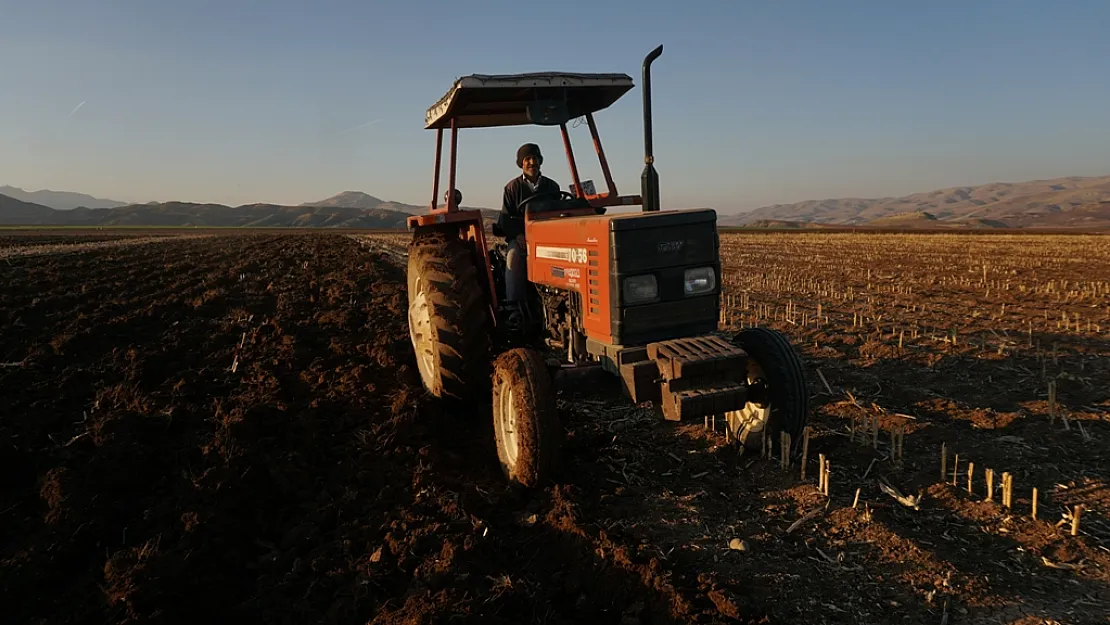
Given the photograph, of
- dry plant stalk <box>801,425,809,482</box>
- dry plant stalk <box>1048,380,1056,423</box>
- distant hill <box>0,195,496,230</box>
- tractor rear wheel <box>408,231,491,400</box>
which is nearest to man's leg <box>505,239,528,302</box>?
tractor rear wheel <box>408,231,491,400</box>

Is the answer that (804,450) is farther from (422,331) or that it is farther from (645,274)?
(422,331)

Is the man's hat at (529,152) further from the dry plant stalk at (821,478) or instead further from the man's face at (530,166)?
the dry plant stalk at (821,478)

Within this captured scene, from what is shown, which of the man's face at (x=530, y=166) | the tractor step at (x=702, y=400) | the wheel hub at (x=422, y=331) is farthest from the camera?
the man's face at (x=530, y=166)

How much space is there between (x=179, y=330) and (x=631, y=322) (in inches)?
250

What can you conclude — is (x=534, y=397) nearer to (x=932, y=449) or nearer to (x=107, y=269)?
(x=932, y=449)

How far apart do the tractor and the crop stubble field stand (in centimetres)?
36

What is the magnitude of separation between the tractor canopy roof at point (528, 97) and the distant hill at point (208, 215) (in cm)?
12724

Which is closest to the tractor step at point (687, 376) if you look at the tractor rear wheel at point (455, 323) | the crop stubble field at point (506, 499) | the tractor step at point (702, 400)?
the tractor step at point (702, 400)

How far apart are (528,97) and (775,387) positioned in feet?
9.36

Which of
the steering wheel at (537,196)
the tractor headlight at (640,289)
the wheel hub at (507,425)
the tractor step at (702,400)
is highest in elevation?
the steering wheel at (537,196)

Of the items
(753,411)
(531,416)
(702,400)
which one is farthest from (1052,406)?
(531,416)

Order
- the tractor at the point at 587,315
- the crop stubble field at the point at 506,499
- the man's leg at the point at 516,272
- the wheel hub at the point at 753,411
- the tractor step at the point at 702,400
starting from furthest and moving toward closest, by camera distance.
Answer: the man's leg at the point at 516,272, the wheel hub at the point at 753,411, the tractor at the point at 587,315, the tractor step at the point at 702,400, the crop stubble field at the point at 506,499

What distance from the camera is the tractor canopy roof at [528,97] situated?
14.7 feet

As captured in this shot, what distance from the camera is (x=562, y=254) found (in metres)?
4.12
